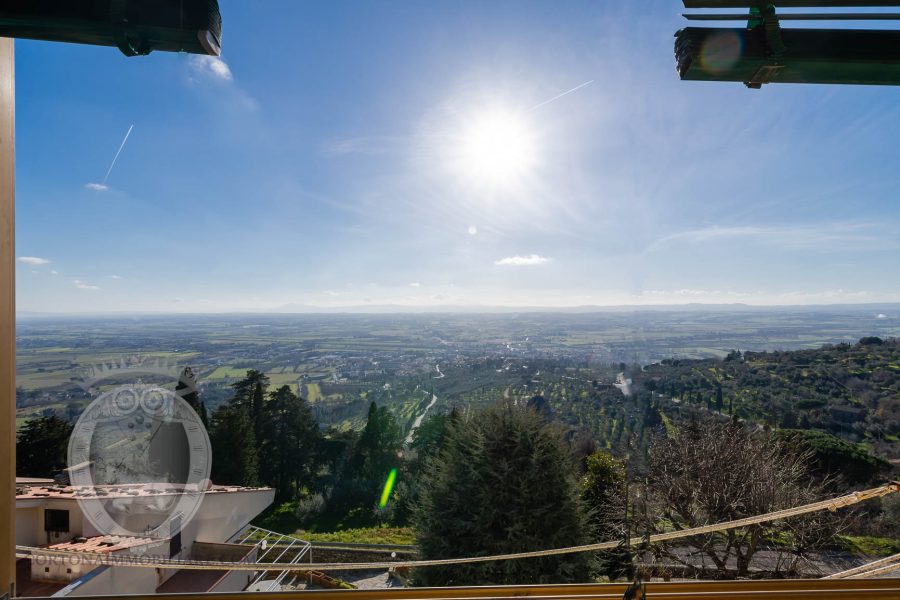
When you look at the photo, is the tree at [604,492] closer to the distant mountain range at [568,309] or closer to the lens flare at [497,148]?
the lens flare at [497,148]

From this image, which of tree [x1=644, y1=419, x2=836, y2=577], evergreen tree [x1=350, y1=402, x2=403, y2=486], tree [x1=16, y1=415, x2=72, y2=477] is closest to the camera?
tree [x1=644, y1=419, x2=836, y2=577]

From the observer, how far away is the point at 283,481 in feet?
41.8

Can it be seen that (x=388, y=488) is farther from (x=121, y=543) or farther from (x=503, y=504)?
(x=503, y=504)

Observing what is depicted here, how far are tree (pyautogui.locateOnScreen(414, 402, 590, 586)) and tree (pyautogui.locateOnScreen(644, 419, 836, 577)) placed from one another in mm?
2707

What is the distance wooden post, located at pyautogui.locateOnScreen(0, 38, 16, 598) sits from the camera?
985mm

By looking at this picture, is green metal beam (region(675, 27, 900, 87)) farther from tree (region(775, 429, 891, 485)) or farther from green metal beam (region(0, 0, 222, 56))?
tree (region(775, 429, 891, 485))

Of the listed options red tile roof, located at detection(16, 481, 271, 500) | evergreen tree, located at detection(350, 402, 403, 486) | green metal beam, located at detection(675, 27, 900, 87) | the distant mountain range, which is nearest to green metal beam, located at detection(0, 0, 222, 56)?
green metal beam, located at detection(675, 27, 900, 87)

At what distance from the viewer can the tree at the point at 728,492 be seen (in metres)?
5.29

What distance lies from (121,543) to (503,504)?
3866 millimetres

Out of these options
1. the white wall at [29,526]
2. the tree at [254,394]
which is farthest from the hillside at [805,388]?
the tree at [254,394]

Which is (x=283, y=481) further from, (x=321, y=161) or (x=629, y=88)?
(x=629, y=88)

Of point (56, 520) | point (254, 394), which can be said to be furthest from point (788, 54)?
point (254, 394)

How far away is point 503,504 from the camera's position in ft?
11.5

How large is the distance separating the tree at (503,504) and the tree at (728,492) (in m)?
2.71
